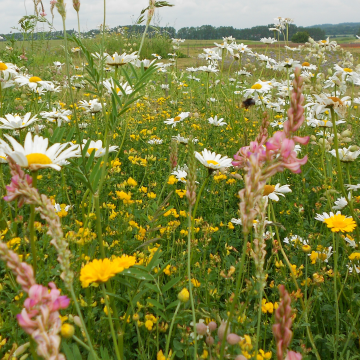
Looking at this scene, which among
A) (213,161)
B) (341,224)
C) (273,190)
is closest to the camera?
(341,224)

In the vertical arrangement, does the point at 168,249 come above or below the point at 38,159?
below

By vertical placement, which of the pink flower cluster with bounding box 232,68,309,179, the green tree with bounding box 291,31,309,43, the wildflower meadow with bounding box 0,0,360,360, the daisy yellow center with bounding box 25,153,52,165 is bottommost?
the wildflower meadow with bounding box 0,0,360,360

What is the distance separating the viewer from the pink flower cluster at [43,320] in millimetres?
528

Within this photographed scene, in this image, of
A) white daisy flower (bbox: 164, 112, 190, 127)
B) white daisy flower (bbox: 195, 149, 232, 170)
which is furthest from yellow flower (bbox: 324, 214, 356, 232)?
white daisy flower (bbox: 164, 112, 190, 127)

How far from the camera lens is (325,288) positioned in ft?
6.56

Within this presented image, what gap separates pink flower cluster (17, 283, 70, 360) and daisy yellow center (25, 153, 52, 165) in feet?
2.46

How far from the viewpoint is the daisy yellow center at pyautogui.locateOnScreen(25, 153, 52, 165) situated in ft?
4.04

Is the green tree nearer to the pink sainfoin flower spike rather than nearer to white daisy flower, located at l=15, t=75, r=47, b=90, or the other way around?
white daisy flower, located at l=15, t=75, r=47, b=90

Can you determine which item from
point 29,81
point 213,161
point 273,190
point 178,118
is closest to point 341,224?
point 273,190

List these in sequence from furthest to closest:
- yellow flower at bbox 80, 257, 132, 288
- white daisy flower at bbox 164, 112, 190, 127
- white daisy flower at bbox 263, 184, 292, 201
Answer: white daisy flower at bbox 164, 112, 190, 127 → white daisy flower at bbox 263, 184, 292, 201 → yellow flower at bbox 80, 257, 132, 288

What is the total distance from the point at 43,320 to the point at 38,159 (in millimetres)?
818

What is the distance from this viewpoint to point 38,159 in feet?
4.08

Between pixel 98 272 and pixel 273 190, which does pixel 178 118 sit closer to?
pixel 273 190

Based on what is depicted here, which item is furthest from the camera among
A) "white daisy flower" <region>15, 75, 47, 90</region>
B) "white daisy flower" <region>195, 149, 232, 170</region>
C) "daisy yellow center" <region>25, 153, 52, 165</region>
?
"white daisy flower" <region>15, 75, 47, 90</region>
